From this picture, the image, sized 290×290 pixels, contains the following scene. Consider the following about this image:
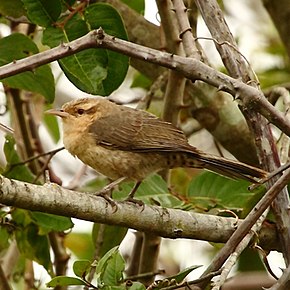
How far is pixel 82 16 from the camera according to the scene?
10.5ft

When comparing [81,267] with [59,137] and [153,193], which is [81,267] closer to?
[153,193]

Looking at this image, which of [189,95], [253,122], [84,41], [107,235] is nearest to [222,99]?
[189,95]

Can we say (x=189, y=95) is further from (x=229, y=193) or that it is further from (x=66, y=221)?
(x=66, y=221)

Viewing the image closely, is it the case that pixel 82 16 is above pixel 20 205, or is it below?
above

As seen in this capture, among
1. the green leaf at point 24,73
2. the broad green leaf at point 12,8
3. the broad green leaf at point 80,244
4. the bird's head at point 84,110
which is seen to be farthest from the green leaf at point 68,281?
the broad green leaf at point 80,244

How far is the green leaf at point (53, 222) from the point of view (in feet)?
10.8

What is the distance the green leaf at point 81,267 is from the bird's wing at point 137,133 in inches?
38.1

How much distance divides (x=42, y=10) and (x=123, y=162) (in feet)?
2.28

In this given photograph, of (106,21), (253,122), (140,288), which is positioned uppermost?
(106,21)

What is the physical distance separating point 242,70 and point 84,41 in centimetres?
75

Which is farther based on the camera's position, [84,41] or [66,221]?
[66,221]

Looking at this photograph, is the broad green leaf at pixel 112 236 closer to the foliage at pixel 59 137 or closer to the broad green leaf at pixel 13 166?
the foliage at pixel 59 137

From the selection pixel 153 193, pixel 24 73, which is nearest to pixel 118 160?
pixel 153 193

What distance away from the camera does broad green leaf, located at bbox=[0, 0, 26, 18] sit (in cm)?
360
